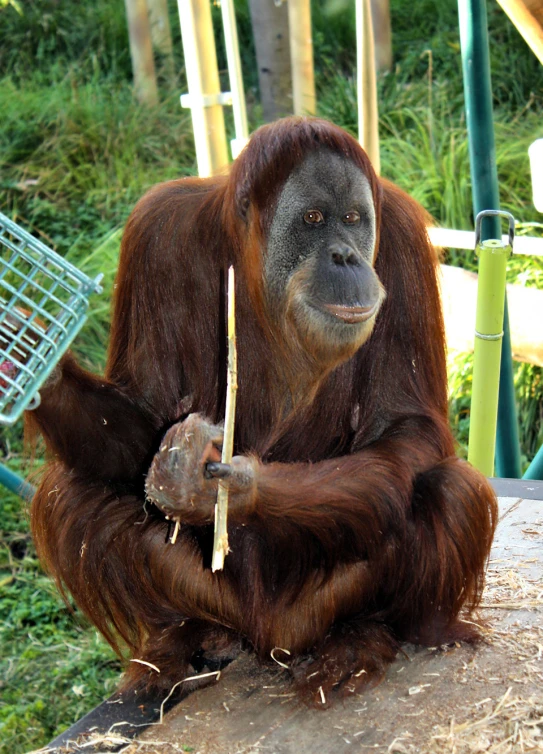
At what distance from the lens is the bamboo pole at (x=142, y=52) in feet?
27.7

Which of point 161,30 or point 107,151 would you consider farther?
point 161,30

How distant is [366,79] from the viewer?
397 cm

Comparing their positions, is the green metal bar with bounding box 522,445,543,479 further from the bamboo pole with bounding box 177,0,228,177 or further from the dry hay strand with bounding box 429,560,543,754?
the bamboo pole with bounding box 177,0,228,177

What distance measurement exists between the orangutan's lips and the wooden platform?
946mm

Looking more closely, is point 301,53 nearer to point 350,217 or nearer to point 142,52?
point 142,52

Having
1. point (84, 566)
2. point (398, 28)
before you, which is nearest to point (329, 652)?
point (84, 566)

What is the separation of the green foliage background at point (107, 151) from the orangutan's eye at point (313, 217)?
213 cm

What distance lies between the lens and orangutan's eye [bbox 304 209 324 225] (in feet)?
7.93

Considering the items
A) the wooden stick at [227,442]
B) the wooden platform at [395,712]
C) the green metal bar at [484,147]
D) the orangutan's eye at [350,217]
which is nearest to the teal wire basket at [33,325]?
the wooden stick at [227,442]

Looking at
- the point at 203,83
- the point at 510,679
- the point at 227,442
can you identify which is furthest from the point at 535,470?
the point at 227,442

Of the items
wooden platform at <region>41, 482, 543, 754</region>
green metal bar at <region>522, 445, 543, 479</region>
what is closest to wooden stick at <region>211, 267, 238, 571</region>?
wooden platform at <region>41, 482, 543, 754</region>

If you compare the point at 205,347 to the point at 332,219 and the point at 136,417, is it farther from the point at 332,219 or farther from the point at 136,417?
the point at 332,219

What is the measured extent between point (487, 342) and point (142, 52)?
6.15m

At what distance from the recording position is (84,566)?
8.52 ft
